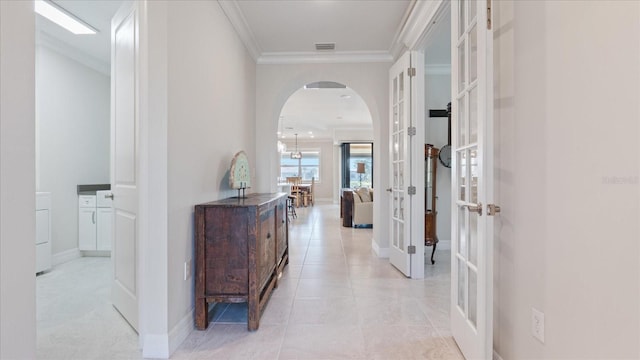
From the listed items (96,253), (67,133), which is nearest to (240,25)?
(67,133)

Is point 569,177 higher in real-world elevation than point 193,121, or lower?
lower

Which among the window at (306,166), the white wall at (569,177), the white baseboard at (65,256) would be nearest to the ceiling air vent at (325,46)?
the white wall at (569,177)

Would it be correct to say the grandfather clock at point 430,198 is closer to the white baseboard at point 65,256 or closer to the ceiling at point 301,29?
the ceiling at point 301,29

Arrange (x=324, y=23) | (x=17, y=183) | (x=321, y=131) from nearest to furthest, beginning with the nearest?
(x=17, y=183) < (x=324, y=23) < (x=321, y=131)

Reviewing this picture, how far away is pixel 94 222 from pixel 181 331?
290 cm

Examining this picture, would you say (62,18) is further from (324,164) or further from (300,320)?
(324,164)

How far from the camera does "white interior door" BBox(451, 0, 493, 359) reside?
154 cm

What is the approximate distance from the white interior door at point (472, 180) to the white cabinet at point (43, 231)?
4.12m

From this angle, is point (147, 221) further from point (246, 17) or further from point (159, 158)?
point (246, 17)

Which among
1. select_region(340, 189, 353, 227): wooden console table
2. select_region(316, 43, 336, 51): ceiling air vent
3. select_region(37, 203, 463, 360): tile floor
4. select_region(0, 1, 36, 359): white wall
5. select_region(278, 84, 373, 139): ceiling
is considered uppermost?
select_region(278, 84, 373, 139): ceiling

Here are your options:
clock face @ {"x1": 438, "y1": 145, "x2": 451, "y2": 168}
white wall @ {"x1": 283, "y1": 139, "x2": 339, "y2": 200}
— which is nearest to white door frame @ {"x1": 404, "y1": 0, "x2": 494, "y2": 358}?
clock face @ {"x1": 438, "y1": 145, "x2": 451, "y2": 168}

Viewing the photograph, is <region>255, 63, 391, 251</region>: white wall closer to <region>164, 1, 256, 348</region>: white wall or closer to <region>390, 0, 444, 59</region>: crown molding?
<region>390, 0, 444, 59</region>: crown molding

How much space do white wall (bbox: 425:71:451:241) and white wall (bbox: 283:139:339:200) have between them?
8.20m

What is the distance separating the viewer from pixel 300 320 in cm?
238
